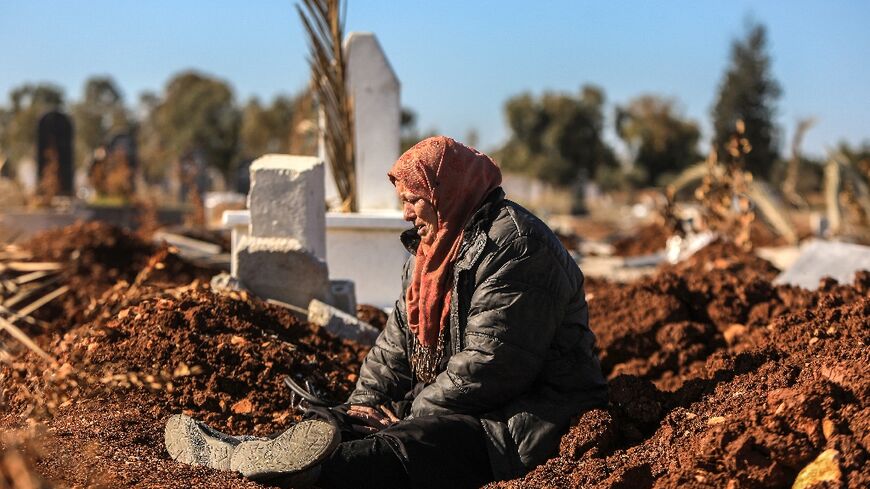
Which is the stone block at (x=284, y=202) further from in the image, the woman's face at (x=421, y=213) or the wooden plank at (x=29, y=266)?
the wooden plank at (x=29, y=266)

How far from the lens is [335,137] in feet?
25.5

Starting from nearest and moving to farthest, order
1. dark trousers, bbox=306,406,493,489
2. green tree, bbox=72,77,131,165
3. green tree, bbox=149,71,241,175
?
dark trousers, bbox=306,406,493,489 < green tree, bbox=149,71,241,175 < green tree, bbox=72,77,131,165

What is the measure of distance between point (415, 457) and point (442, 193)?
0.94m

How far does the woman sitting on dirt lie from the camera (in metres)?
3.45

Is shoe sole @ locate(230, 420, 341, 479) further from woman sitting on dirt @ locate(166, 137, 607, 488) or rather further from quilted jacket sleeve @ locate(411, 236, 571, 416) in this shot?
quilted jacket sleeve @ locate(411, 236, 571, 416)

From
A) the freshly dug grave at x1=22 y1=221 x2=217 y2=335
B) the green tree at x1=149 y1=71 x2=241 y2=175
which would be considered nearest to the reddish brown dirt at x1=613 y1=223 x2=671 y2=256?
the freshly dug grave at x1=22 y1=221 x2=217 y2=335

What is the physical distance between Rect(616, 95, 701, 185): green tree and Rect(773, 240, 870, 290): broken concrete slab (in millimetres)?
37324

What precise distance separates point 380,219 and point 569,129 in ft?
127

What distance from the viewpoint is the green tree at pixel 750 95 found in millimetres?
35237

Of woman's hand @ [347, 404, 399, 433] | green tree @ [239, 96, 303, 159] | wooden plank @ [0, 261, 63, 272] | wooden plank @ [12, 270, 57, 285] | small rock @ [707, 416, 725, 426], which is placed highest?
green tree @ [239, 96, 303, 159]

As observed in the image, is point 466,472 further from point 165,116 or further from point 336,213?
point 165,116

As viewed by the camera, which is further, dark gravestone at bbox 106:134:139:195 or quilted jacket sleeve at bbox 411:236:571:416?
dark gravestone at bbox 106:134:139:195

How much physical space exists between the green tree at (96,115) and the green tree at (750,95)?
31.4 m

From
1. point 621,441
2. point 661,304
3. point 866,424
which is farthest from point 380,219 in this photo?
point 866,424
